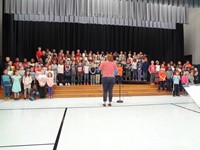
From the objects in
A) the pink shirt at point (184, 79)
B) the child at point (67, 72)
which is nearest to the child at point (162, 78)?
the pink shirt at point (184, 79)

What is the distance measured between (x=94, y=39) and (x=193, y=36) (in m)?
7.35

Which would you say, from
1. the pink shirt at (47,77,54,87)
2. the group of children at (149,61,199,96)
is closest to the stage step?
the group of children at (149,61,199,96)

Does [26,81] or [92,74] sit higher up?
[92,74]

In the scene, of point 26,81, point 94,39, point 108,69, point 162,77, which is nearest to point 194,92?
point 108,69

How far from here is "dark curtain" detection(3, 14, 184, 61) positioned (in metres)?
13.3

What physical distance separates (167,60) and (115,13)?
663 centimetres

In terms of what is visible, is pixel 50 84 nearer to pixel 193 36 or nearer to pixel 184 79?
pixel 184 79

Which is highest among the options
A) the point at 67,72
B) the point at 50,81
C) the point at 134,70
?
the point at 134,70

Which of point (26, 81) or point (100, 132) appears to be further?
point (26, 81)

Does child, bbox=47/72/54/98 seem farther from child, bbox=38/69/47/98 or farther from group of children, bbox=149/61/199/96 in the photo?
group of children, bbox=149/61/199/96

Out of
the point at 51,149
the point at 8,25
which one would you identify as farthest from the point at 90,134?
the point at 8,25

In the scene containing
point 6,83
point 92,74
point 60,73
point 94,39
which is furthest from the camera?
point 94,39

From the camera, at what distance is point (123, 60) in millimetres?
10977

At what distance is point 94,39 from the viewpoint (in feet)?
47.5
